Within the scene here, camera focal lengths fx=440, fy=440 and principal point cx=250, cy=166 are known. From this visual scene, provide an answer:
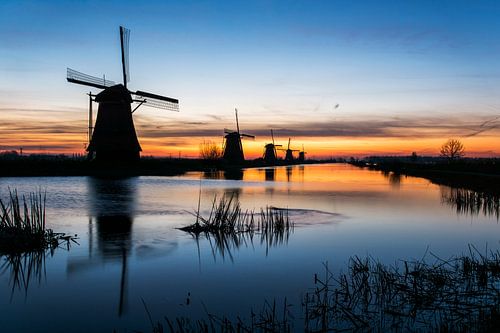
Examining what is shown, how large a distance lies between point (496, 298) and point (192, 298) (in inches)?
189

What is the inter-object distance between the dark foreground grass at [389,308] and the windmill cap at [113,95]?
38915 millimetres

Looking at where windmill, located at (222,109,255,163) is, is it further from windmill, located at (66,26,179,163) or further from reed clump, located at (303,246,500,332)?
reed clump, located at (303,246,500,332)

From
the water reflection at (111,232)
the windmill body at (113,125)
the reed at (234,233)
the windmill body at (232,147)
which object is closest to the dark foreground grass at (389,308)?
the water reflection at (111,232)

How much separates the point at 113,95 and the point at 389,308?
40851 mm

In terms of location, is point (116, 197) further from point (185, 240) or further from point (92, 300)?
point (92, 300)

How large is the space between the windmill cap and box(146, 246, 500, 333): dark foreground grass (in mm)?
38915

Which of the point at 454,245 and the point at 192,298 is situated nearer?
the point at 192,298

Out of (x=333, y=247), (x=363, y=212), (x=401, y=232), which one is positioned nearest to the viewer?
(x=333, y=247)

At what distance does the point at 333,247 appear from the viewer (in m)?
12.1

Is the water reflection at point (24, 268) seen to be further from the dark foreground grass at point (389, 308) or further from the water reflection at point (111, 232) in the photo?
the dark foreground grass at point (389, 308)

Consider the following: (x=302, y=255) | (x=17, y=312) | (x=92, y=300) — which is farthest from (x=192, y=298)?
(x=302, y=255)

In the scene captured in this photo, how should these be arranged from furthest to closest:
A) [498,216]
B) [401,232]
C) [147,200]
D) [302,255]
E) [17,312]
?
[147,200] < [498,216] < [401,232] < [302,255] < [17,312]

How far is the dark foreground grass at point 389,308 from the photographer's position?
5.86 metres

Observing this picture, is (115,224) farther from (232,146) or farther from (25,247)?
(232,146)
